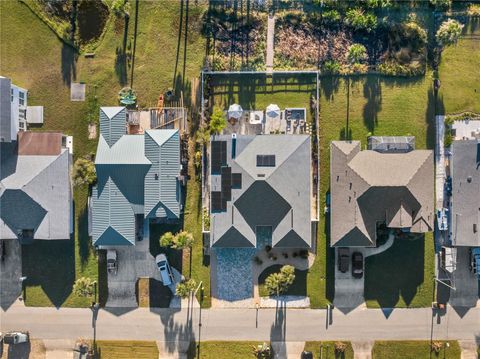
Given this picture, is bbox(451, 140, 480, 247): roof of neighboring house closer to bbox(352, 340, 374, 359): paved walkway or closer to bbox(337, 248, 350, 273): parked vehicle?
bbox(337, 248, 350, 273): parked vehicle

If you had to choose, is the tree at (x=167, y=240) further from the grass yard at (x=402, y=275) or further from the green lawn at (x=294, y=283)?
the grass yard at (x=402, y=275)

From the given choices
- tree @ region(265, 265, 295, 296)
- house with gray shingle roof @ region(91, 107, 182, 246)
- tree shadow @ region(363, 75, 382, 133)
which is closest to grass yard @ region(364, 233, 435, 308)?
tree @ region(265, 265, 295, 296)

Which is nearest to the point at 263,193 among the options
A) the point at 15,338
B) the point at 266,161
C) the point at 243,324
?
the point at 266,161

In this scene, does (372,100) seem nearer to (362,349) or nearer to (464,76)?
(464,76)

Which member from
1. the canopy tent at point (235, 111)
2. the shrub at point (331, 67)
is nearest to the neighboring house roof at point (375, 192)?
the shrub at point (331, 67)

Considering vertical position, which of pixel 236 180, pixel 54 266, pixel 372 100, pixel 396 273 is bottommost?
pixel 396 273
